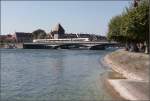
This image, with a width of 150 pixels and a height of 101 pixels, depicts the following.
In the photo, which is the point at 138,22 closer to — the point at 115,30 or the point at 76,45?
the point at 115,30

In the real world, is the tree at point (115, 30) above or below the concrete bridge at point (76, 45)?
above

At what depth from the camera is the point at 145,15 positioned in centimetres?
5638

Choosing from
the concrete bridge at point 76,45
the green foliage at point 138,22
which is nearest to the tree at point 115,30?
the green foliage at point 138,22

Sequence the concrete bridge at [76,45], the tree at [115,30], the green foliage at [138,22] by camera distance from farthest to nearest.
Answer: the concrete bridge at [76,45], the tree at [115,30], the green foliage at [138,22]

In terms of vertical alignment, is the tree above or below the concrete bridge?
above

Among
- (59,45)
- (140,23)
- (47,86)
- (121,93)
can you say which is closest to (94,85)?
(47,86)

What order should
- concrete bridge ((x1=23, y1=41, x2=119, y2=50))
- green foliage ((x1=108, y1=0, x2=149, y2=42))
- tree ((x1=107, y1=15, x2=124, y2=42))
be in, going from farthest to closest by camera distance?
concrete bridge ((x1=23, y1=41, x2=119, y2=50)) → tree ((x1=107, y1=15, x2=124, y2=42)) → green foliage ((x1=108, y1=0, x2=149, y2=42))

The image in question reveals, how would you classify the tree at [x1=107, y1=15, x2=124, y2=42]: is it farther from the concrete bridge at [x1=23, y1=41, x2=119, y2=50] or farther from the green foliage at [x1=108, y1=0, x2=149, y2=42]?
the concrete bridge at [x1=23, y1=41, x2=119, y2=50]

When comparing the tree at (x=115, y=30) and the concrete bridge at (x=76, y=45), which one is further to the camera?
the concrete bridge at (x=76, y=45)

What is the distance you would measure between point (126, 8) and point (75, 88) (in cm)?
3705

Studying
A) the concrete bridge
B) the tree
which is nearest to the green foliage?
the tree

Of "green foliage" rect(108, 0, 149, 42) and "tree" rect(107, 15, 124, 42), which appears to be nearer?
"green foliage" rect(108, 0, 149, 42)

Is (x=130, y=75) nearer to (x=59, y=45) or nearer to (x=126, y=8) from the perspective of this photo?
(x=126, y=8)

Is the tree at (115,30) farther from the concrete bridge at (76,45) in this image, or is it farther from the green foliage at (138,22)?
the concrete bridge at (76,45)
